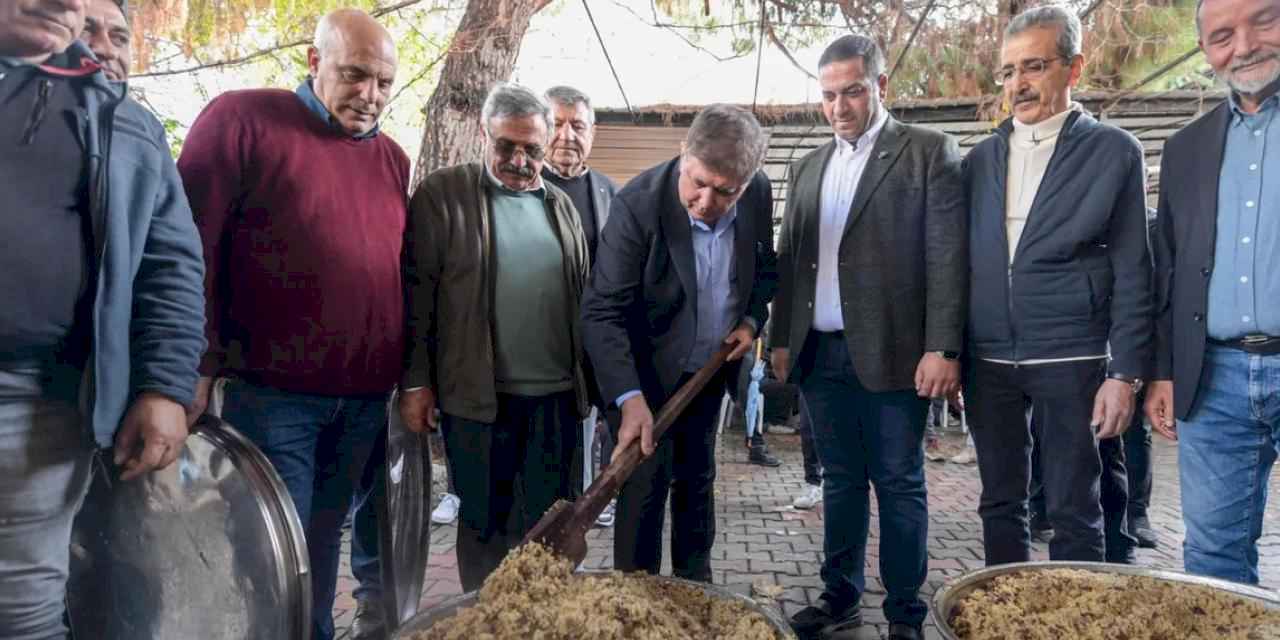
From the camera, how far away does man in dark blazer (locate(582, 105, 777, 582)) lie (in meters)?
2.39

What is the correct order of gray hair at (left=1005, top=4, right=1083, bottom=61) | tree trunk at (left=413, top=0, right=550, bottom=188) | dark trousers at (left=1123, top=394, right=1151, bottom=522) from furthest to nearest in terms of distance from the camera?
tree trunk at (left=413, top=0, right=550, bottom=188), dark trousers at (left=1123, top=394, right=1151, bottom=522), gray hair at (left=1005, top=4, right=1083, bottom=61)

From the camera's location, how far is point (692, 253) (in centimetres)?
258

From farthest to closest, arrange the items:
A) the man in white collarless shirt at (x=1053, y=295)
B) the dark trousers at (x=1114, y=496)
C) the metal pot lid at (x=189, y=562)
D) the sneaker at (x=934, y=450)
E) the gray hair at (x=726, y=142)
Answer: the sneaker at (x=934, y=450)
the dark trousers at (x=1114, y=496)
the man in white collarless shirt at (x=1053, y=295)
the gray hair at (x=726, y=142)
the metal pot lid at (x=189, y=562)

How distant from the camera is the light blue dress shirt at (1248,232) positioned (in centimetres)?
209

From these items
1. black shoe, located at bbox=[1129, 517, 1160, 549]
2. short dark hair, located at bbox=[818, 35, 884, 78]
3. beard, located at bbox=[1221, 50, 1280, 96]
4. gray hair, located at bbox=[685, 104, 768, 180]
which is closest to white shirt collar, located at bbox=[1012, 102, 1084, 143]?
beard, located at bbox=[1221, 50, 1280, 96]

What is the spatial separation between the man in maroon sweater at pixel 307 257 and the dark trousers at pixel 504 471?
1.12 feet

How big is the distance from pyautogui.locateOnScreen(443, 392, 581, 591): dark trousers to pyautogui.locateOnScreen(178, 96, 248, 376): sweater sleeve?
77 centimetres

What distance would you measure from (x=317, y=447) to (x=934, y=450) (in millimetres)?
6539

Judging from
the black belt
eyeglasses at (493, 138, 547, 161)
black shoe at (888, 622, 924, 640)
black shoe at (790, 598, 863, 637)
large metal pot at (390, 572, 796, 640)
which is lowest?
black shoe at (790, 598, 863, 637)

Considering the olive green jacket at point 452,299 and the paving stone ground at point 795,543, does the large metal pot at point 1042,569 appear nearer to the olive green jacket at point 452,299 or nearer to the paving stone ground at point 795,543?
the paving stone ground at point 795,543

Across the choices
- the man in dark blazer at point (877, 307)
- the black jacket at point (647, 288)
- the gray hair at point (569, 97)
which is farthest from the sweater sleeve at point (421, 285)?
the gray hair at point (569, 97)

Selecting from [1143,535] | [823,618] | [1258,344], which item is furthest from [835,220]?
[1143,535]

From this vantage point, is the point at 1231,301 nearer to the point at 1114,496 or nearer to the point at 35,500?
the point at 1114,496

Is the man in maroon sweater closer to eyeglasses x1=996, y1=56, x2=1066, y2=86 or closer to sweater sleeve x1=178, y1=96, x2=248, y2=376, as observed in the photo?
sweater sleeve x1=178, y1=96, x2=248, y2=376
